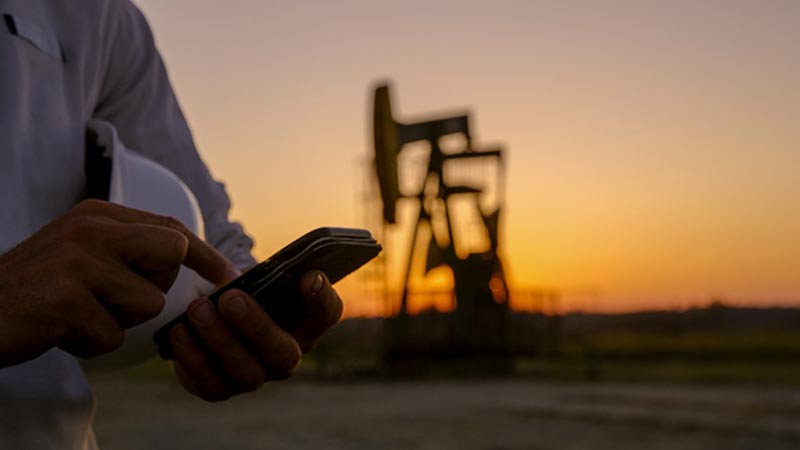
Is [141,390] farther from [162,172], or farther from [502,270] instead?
[162,172]

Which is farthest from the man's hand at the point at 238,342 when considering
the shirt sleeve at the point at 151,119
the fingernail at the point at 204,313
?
the shirt sleeve at the point at 151,119

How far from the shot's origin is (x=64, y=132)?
1.33 metres

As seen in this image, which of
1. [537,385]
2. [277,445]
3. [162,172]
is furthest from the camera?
[537,385]

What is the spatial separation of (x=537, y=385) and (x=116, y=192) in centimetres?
1622

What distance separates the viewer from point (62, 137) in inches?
51.9

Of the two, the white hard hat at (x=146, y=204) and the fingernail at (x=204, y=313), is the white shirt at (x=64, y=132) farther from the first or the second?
the fingernail at (x=204, y=313)

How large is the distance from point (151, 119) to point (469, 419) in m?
9.88

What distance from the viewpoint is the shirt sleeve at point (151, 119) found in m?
1.59

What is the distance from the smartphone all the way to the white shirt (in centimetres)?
20

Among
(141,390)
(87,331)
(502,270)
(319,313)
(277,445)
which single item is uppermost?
(87,331)

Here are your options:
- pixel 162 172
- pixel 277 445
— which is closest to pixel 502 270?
pixel 277 445

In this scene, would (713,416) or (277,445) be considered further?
(713,416)

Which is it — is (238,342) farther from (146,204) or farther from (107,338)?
(146,204)

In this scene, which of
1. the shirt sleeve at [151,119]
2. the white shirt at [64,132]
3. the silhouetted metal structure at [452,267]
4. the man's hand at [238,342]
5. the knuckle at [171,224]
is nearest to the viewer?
the knuckle at [171,224]
